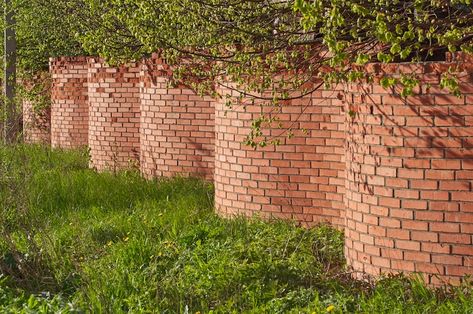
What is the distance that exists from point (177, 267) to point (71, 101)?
8.41 metres

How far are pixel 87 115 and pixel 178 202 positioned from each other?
5549 millimetres

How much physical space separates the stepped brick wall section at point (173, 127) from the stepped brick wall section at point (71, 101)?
11.1 feet

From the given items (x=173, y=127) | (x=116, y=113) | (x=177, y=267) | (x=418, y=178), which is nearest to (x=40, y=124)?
(x=116, y=113)

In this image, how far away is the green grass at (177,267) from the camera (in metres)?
5.48

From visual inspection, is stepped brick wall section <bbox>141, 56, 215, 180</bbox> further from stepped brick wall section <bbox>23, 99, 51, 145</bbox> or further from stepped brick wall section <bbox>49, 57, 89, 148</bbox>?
stepped brick wall section <bbox>23, 99, 51, 145</bbox>

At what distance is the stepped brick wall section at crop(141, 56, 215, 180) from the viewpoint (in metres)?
10.4

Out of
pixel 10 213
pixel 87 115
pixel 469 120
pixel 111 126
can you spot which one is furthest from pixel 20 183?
pixel 87 115

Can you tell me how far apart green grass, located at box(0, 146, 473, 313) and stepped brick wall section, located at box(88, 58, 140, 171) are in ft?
10.7

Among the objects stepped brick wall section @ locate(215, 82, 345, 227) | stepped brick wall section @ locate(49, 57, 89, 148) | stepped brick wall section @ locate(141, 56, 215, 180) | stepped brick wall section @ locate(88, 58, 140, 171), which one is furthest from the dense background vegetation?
stepped brick wall section @ locate(49, 57, 89, 148)

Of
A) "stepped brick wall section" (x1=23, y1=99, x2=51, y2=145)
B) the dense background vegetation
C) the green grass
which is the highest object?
the dense background vegetation

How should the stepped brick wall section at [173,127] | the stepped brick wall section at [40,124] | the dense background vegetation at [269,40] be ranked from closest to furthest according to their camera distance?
the dense background vegetation at [269,40] → the stepped brick wall section at [173,127] → the stepped brick wall section at [40,124]

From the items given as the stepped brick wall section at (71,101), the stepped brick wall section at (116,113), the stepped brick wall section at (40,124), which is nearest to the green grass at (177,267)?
the stepped brick wall section at (116,113)

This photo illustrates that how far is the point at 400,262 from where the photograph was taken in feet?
19.9

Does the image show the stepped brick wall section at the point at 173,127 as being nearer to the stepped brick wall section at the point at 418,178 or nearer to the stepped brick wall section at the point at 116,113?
the stepped brick wall section at the point at 116,113
